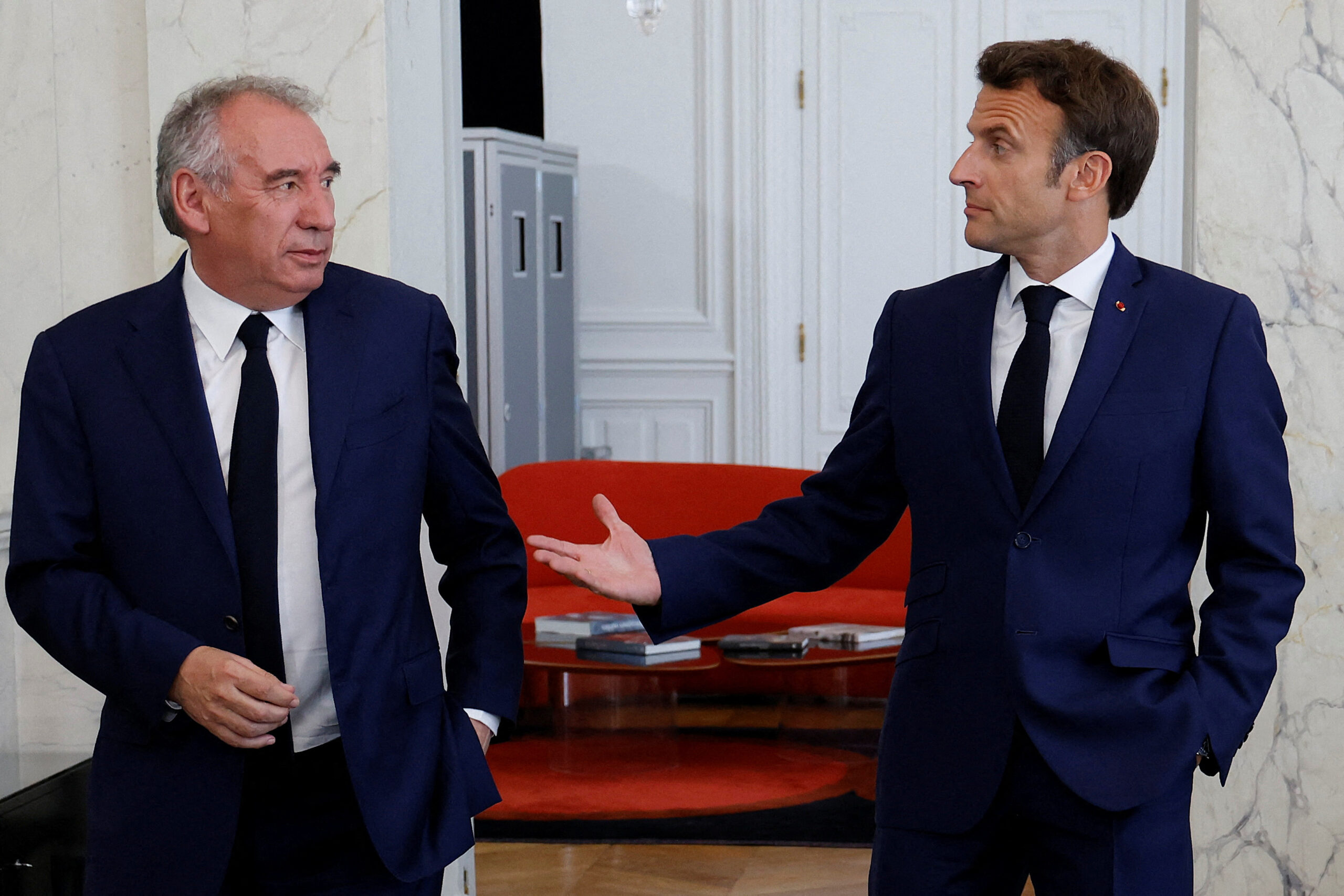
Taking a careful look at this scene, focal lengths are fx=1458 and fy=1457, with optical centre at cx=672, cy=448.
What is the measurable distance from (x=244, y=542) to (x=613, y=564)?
19.8 inches

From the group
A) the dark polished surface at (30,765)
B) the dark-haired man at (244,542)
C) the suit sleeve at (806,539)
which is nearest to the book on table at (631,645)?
the dark polished surface at (30,765)

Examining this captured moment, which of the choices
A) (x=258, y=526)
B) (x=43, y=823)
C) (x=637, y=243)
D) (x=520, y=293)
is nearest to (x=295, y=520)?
(x=258, y=526)

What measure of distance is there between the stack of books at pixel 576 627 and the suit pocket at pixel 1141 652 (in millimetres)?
2768

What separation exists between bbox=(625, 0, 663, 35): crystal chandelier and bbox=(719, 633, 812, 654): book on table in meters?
2.66

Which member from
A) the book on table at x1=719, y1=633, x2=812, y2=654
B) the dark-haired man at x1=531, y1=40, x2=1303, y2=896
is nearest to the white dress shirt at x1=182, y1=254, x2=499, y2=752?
the dark-haired man at x1=531, y1=40, x2=1303, y2=896

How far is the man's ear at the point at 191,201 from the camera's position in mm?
1857

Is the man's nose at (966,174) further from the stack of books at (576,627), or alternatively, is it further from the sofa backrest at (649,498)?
the sofa backrest at (649,498)

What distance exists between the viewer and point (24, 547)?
1.79 m

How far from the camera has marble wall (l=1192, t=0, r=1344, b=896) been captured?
269cm

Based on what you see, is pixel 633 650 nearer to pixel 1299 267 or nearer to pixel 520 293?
pixel 1299 267

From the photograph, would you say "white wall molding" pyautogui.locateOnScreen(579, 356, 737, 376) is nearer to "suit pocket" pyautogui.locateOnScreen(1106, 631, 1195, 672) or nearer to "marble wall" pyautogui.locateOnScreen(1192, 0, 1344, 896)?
"marble wall" pyautogui.locateOnScreen(1192, 0, 1344, 896)

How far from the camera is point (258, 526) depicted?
1776 mm

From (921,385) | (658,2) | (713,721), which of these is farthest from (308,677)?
(658,2)

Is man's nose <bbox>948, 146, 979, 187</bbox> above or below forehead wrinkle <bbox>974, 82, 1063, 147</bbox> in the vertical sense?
below
